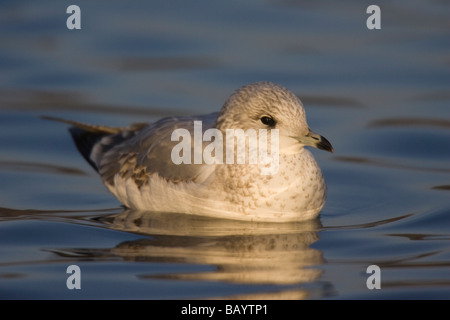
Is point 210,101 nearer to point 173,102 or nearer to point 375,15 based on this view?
point 173,102

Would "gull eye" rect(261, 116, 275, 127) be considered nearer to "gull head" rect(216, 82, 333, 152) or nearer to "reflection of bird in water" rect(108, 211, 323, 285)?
"gull head" rect(216, 82, 333, 152)

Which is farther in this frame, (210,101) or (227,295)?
(210,101)

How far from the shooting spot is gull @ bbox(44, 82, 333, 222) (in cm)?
757

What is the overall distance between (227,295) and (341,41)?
24.0ft

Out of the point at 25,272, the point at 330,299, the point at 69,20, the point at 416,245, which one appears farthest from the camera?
the point at 69,20

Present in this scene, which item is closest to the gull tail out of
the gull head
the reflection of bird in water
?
the reflection of bird in water

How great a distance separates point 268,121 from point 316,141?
41 cm

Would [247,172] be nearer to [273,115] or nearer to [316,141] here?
[273,115]

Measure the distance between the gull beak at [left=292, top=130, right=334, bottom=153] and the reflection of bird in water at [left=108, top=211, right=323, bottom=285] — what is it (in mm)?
655

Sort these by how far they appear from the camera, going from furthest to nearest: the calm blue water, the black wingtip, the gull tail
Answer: the black wingtip → the gull tail → the calm blue water

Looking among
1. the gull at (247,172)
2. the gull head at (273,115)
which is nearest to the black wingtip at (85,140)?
the gull at (247,172)

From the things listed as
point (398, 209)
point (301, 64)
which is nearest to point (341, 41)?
point (301, 64)

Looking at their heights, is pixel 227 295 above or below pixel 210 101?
below

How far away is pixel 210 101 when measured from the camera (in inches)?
436
